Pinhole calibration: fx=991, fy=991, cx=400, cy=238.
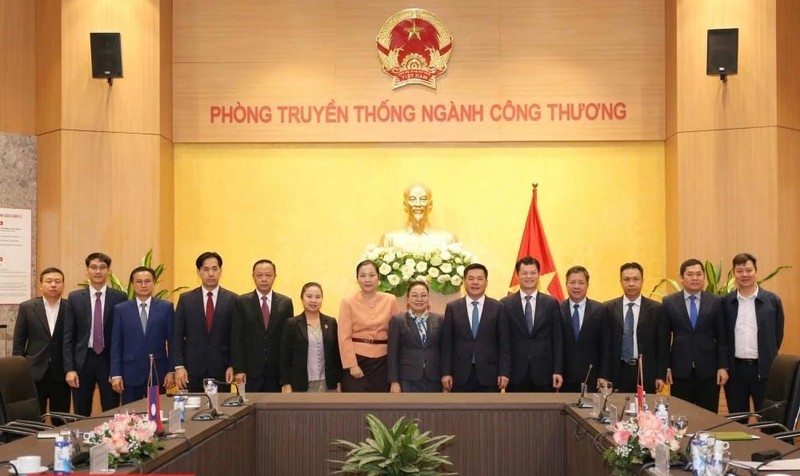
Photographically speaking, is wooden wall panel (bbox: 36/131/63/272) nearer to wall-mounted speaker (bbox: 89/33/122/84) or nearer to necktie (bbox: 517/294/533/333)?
wall-mounted speaker (bbox: 89/33/122/84)

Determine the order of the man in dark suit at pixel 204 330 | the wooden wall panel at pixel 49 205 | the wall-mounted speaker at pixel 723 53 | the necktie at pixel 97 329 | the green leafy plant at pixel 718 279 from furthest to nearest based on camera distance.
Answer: the wooden wall panel at pixel 49 205, the wall-mounted speaker at pixel 723 53, the green leafy plant at pixel 718 279, the necktie at pixel 97 329, the man in dark suit at pixel 204 330

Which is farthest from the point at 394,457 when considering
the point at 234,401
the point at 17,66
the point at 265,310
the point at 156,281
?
the point at 17,66

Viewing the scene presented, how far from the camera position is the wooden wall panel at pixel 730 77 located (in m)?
7.93

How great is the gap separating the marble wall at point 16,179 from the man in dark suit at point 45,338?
5.68 ft

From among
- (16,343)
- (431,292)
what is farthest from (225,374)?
(431,292)

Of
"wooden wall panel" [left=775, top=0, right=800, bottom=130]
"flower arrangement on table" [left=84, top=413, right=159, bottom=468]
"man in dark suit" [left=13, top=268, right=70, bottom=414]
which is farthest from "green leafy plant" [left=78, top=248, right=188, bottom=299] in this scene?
"wooden wall panel" [left=775, top=0, right=800, bottom=130]

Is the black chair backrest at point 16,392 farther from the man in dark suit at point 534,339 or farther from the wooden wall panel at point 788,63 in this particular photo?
the wooden wall panel at point 788,63

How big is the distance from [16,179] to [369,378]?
150 inches

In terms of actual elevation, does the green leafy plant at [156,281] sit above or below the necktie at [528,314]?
above

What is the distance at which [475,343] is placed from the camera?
6.12 m

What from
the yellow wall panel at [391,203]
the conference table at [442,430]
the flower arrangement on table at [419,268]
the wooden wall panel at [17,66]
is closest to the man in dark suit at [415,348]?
the flower arrangement on table at [419,268]

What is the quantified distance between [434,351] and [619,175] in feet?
11.1

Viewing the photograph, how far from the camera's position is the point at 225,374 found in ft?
21.0

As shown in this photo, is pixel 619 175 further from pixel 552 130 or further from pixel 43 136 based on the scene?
pixel 43 136
